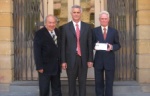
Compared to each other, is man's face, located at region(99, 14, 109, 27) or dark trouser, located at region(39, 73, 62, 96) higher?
man's face, located at region(99, 14, 109, 27)

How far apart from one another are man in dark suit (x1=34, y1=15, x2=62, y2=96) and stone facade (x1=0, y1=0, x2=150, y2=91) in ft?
5.66

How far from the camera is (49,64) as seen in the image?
20.9 ft

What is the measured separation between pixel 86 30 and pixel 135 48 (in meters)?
2.04

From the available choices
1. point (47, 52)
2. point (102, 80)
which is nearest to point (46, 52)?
point (47, 52)

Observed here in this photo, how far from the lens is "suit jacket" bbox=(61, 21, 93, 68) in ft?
20.9

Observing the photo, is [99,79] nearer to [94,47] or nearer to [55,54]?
[94,47]

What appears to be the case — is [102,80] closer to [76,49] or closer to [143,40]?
[76,49]

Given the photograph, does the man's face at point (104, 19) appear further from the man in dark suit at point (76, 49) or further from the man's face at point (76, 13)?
the man's face at point (76, 13)

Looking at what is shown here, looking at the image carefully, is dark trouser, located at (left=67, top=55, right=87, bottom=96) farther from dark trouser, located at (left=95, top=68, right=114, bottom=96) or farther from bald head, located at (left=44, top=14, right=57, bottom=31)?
bald head, located at (left=44, top=14, right=57, bottom=31)

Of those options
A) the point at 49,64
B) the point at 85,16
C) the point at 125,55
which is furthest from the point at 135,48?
the point at 49,64

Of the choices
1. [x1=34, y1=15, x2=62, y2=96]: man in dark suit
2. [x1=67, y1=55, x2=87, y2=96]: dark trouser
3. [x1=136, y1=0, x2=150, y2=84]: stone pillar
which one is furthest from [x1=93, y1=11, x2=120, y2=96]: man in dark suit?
[x1=136, y1=0, x2=150, y2=84]: stone pillar

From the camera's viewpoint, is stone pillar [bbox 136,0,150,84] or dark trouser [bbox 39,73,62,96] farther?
stone pillar [bbox 136,0,150,84]

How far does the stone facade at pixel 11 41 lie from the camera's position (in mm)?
7793

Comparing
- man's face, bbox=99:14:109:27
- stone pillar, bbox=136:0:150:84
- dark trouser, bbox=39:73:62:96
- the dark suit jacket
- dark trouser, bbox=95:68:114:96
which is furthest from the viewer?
stone pillar, bbox=136:0:150:84
